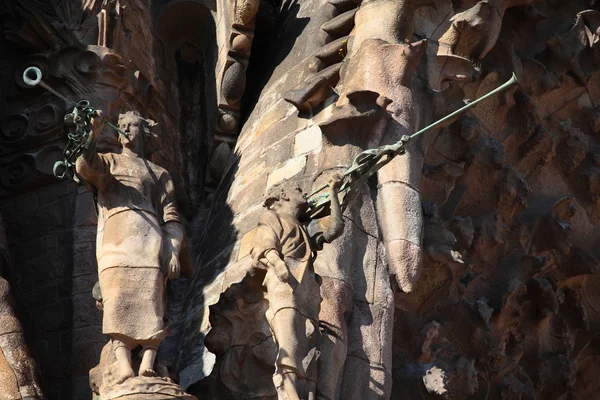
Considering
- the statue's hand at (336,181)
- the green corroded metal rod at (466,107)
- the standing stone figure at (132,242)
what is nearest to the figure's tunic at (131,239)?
the standing stone figure at (132,242)

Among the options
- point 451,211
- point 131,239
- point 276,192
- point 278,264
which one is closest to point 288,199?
point 276,192

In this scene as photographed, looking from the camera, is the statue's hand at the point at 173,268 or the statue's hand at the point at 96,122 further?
the statue's hand at the point at 173,268

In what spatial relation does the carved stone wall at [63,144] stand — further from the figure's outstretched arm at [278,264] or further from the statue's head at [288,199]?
the figure's outstretched arm at [278,264]

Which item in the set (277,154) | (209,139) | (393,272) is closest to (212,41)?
(209,139)

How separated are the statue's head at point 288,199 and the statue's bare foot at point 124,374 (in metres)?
1.29

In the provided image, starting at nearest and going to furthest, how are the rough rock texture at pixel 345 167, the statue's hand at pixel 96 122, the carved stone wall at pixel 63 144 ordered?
1. the statue's hand at pixel 96 122
2. the rough rock texture at pixel 345 167
3. the carved stone wall at pixel 63 144

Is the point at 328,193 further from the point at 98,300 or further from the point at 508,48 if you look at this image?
the point at 508,48

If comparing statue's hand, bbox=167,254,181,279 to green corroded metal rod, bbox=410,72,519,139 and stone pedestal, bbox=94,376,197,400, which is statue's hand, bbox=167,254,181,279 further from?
green corroded metal rod, bbox=410,72,519,139

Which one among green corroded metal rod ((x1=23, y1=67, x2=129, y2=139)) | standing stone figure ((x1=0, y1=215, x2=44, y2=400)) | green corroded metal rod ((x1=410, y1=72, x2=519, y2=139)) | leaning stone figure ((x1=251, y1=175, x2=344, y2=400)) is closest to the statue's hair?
leaning stone figure ((x1=251, y1=175, x2=344, y2=400))

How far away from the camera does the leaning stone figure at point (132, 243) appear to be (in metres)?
11.5

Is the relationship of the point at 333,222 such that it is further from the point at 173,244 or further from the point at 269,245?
the point at 173,244

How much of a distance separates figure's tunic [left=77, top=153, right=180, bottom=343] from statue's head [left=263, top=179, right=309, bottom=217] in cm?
52

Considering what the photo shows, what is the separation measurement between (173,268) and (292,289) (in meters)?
0.74

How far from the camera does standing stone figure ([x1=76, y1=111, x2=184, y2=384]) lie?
37.7ft
